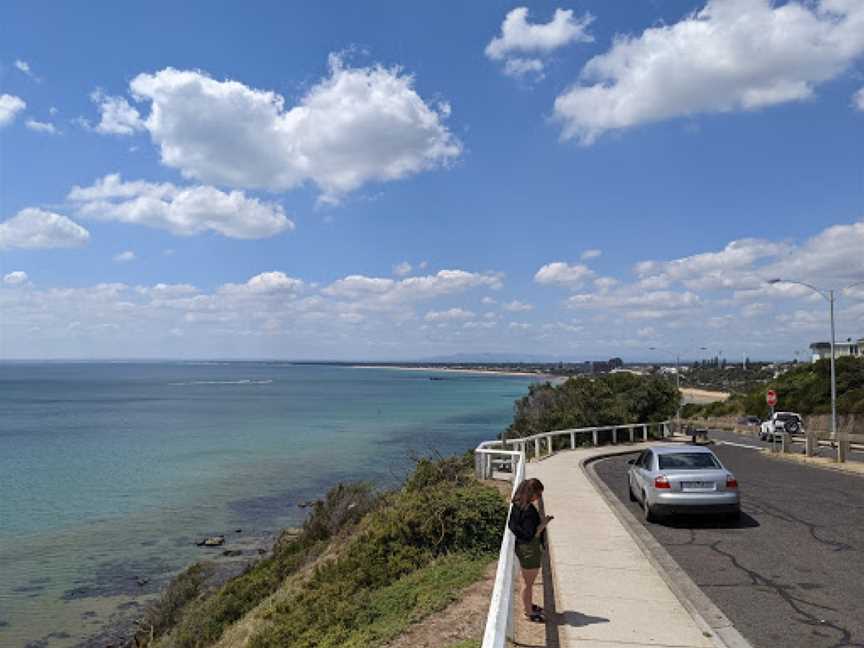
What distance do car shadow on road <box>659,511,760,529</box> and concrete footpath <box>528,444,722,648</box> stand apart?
1.06m

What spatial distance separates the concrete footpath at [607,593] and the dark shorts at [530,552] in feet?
2.16

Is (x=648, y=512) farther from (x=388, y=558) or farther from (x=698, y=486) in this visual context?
(x=388, y=558)

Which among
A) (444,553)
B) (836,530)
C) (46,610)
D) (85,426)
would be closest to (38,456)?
(85,426)

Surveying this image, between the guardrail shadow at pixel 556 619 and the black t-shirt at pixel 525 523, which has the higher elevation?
the black t-shirt at pixel 525 523

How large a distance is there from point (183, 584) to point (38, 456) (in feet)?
132

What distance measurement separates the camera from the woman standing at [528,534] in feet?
23.7

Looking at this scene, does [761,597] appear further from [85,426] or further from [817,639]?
[85,426]

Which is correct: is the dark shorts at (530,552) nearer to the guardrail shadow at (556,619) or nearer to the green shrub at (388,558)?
the guardrail shadow at (556,619)

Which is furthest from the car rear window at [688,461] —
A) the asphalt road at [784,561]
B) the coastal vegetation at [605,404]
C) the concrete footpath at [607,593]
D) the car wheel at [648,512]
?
the coastal vegetation at [605,404]

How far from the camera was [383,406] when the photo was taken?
116000mm

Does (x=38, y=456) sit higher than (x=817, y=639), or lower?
lower

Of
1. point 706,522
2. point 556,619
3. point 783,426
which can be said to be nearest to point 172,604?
point 706,522

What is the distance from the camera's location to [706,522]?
1344 centimetres

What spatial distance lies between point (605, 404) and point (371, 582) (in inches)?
1116
